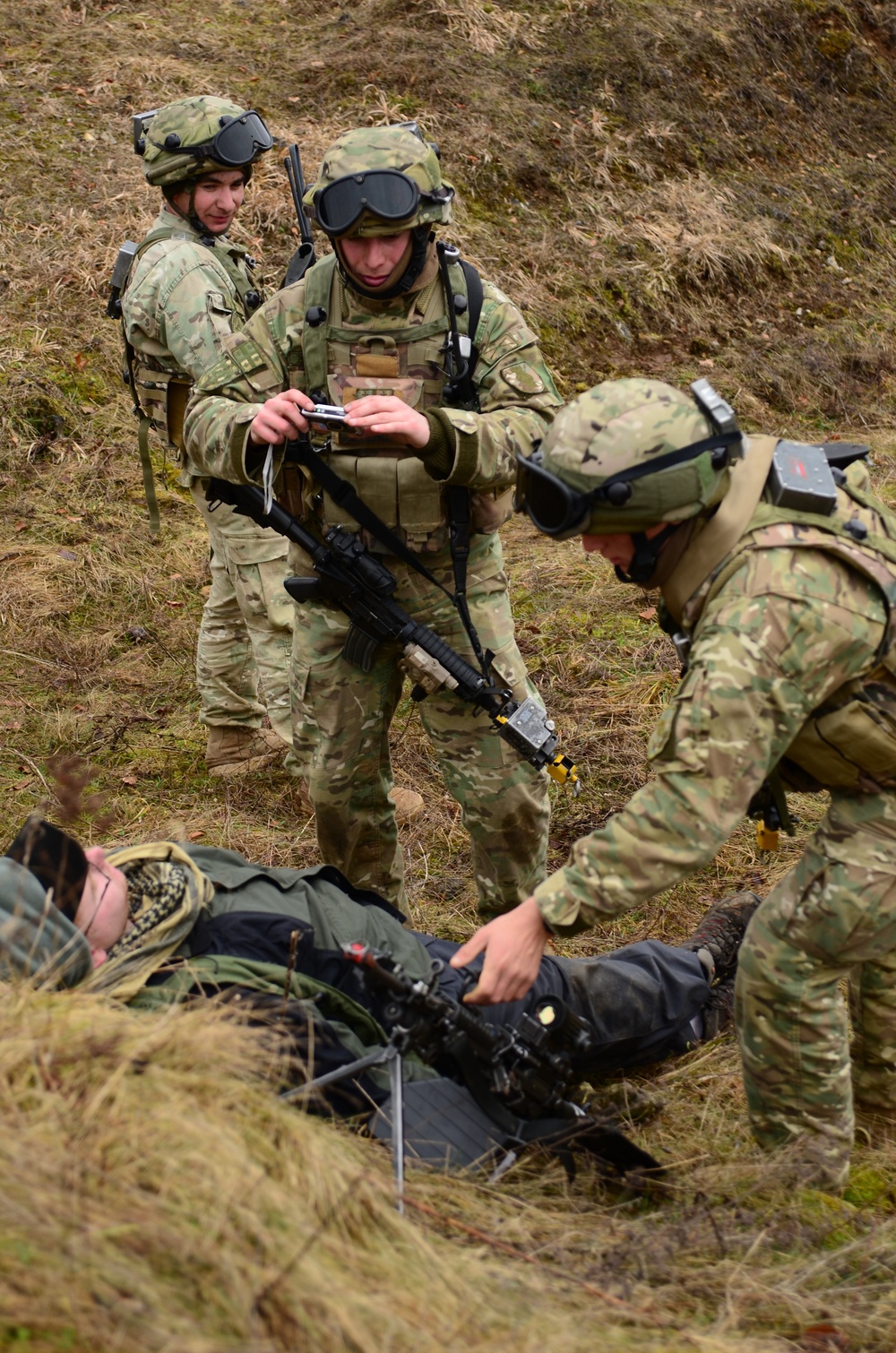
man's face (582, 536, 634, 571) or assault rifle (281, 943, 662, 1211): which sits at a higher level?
man's face (582, 536, 634, 571)

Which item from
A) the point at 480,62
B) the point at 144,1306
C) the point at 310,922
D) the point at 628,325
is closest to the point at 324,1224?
the point at 144,1306

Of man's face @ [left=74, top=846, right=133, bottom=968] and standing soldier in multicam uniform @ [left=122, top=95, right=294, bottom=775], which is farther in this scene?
standing soldier in multicam uniform @ [left=122, top=95, right=294, bottom=775]

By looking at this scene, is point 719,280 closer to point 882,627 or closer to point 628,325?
point 628,325

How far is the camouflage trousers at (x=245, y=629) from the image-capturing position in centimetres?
536

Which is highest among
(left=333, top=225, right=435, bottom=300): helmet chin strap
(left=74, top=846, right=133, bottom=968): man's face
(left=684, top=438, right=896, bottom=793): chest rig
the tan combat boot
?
(left=333, top=225, right=435, bottom=300): helmet chin strap

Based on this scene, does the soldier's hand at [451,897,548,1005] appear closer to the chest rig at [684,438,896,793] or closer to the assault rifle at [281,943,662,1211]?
the assault rifle at [281,943,662,1211]

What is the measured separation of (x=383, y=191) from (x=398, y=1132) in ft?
8.32

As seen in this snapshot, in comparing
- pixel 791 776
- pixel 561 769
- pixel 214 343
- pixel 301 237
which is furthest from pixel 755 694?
pixel 301 237

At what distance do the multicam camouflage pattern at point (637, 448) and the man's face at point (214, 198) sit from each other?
305 cm

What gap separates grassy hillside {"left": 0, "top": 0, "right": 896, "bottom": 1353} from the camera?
200 cm

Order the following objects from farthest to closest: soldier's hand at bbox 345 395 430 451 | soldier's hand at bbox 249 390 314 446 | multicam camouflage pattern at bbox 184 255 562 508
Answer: multicam camouflage pattern at bbox 184 255 562 508 → soldier's hand at bbox 249 390 314 446 → soldier's hand at bbox 345 395 430 451

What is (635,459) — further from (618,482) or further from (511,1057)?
(511,1057)

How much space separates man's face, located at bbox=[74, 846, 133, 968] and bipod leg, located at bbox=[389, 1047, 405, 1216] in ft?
2.48

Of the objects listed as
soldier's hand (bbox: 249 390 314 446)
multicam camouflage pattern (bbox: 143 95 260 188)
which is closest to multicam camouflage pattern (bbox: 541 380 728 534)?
soldier's hand (bbox: 249 390 314 446)
